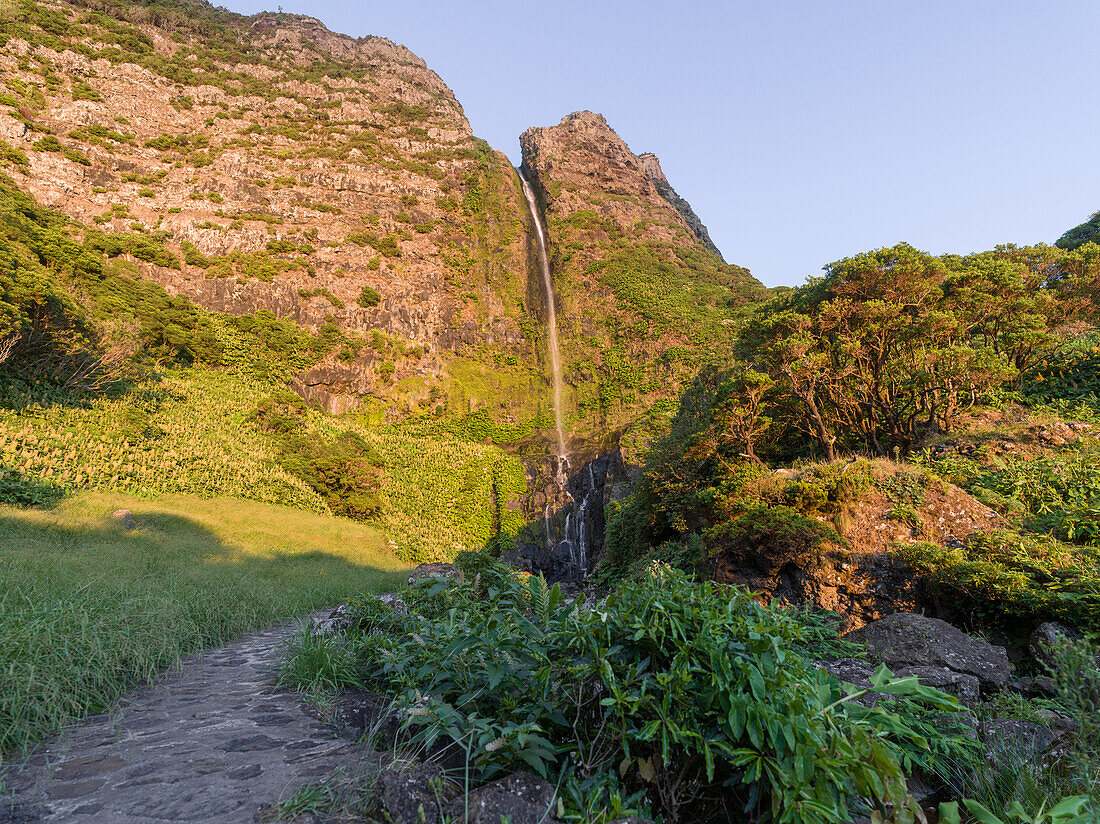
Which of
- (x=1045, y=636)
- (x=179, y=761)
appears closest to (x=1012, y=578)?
(x=1045, y=636)

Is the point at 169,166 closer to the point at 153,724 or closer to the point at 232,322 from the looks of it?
the point at 232,322

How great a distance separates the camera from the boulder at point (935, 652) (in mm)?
4168

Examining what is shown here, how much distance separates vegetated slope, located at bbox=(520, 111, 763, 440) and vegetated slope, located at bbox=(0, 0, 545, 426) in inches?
153

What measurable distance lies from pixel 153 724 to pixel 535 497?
23768 millimetres

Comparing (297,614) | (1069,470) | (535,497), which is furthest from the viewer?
(535,497)

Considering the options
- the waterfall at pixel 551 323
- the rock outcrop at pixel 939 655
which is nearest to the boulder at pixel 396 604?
the rock outcrop at pixel 939 655

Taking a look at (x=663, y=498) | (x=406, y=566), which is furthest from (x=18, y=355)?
(x=663, y=498)

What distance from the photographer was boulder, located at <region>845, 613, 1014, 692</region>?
4.17 meters

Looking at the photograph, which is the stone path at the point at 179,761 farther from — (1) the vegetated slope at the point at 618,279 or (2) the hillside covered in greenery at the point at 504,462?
(1) the vegetated slope at the point at 618,279

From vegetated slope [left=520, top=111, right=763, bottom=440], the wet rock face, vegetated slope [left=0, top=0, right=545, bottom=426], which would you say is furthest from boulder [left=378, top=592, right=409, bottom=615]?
vegetated slope [left=520, top=111, right=763, bottom=440]

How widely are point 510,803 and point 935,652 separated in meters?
4.50

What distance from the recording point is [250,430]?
79.2 ft

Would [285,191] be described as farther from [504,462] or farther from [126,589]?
[126,589]

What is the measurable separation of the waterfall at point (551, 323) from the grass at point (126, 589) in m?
16.2
